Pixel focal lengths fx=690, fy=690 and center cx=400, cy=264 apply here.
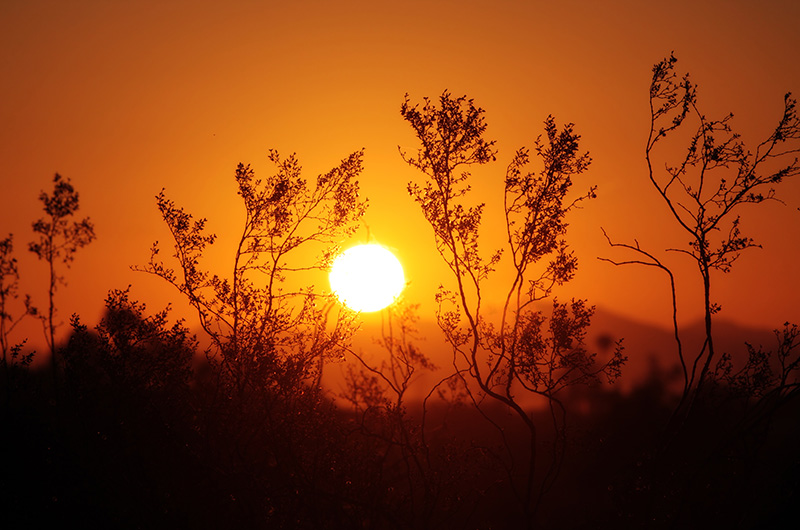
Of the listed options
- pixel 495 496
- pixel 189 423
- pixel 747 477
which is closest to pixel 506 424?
pixel 495 496

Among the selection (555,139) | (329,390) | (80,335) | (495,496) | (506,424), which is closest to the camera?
(555,139)

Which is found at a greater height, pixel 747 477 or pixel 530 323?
pixel 530 323

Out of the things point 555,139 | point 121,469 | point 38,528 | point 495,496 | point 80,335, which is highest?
point 555,139

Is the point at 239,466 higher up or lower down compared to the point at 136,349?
lower down

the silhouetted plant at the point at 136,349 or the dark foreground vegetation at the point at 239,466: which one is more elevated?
the silhouetted plant at the point at 136,349

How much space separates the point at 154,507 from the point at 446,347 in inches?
416

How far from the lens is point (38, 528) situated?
2244 centimetres

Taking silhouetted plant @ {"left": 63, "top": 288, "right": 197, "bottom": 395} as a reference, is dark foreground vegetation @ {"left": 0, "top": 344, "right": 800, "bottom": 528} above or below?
below

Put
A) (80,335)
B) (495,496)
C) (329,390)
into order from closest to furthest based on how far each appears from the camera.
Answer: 1. (80,335)
2. (329,390)
3. (495,496)

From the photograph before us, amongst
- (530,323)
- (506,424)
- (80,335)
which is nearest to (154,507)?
(80,335)

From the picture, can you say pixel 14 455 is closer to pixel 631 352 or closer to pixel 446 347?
pixel 446 347

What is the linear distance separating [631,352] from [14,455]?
69.0 ft

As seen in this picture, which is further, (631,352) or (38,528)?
(38,528)

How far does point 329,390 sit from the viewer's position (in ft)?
77.9
